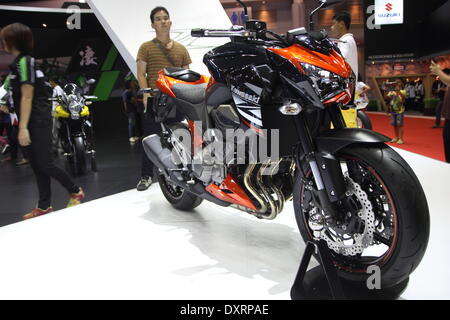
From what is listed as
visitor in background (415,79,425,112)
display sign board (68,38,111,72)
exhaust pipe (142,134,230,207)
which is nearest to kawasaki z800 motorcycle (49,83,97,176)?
exhaust pipe (142,134,230,207)

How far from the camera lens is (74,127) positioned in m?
5.33

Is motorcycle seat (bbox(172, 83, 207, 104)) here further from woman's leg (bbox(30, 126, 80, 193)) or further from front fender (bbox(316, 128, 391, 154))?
woman's leg (bbox(30, 126, 80, 193))

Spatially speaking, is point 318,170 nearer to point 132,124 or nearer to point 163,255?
Result: point 163,255

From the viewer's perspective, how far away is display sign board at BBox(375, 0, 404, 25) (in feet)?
21.4

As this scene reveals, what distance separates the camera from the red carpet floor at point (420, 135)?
5582 mm

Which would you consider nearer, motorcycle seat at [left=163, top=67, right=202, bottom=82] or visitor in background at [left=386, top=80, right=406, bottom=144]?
motorcycle seat at [left=163, top=67, right=202, bottom=82]

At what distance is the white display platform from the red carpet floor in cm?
228

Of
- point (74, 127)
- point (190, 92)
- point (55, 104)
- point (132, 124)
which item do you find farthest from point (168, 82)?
point (132, 124)

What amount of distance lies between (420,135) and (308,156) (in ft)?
19.3

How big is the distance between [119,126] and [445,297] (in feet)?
30.5

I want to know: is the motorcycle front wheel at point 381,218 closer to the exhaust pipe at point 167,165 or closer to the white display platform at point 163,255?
the white display platform at point 163,255

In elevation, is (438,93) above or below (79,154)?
above

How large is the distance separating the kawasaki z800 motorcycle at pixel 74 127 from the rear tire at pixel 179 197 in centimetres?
220
